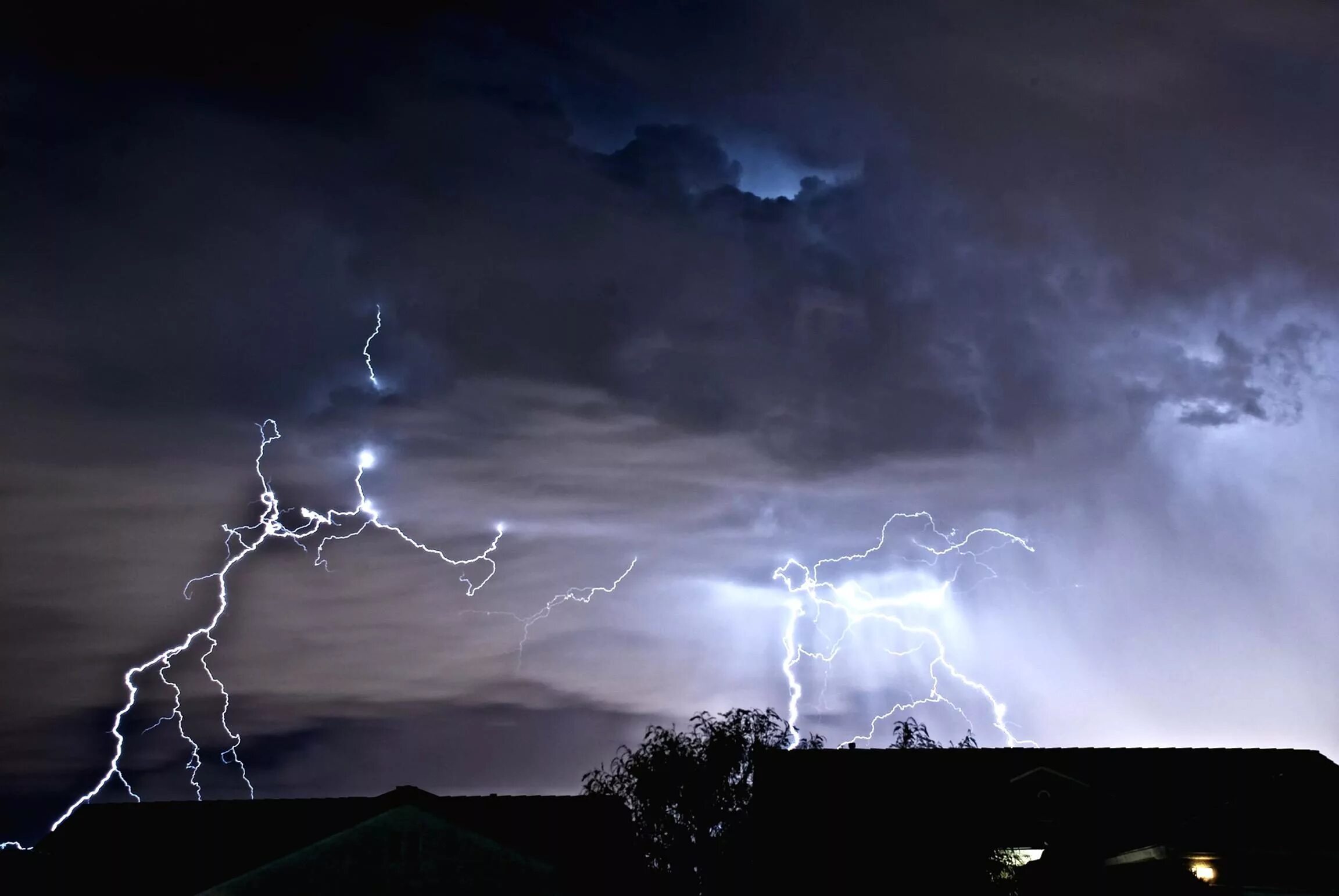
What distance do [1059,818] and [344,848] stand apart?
1560 centimetres

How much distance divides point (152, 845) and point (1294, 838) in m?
23.8

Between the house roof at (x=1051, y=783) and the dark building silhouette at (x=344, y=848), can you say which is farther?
the house roof at (x=1051, y=783)

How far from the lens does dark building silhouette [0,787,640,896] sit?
2452 centimetres

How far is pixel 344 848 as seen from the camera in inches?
971

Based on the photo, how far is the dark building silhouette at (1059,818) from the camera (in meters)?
23.2

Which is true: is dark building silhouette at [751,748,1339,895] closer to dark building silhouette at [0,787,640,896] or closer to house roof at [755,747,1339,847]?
house roof at [755,747,1339,847]

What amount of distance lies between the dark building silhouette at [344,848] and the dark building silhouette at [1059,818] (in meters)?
4.44

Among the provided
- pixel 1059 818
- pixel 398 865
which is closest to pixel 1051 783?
pixel 1059 818

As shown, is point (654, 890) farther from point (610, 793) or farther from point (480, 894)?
point (480, 894)

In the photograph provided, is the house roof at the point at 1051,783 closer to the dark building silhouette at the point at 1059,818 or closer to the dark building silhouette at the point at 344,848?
the dark building silhouette at the point at 1059,818

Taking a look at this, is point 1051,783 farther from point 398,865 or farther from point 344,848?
point 344,848

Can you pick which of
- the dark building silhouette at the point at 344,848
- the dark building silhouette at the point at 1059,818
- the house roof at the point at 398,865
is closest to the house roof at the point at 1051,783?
the dark building silhouette at the point at 1059,818

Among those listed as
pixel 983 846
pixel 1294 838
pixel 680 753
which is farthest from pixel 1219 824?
pixel 680 753

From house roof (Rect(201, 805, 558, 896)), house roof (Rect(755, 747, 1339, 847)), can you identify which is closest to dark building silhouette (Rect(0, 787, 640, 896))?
house roof (Rect(201, 805, 558, 896))
